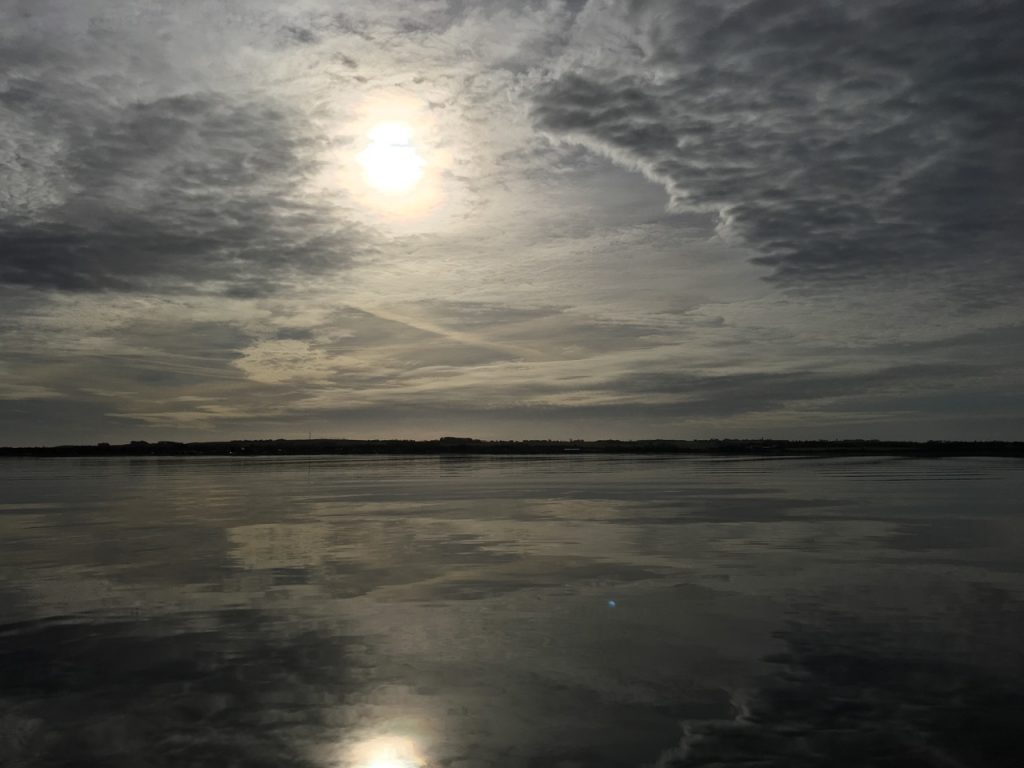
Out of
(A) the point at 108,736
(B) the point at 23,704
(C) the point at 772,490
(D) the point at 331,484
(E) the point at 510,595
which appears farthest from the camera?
(D) the point at 331,484

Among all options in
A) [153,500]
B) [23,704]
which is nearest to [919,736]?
[23,704]

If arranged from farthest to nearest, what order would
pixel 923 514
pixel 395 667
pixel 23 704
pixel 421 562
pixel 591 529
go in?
pixel 923 514, pixel 591 529, pixel 421 562, pixel 395 667, pixel 23 704

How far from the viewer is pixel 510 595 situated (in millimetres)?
15289

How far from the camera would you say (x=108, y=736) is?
27.7ft

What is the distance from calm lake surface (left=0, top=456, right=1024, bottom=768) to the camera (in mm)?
8203

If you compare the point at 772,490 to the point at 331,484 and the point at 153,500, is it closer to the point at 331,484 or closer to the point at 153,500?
the point at 331,484

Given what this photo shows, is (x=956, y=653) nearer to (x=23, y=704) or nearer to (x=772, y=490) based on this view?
(x=23, y=704)

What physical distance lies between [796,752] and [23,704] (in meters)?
8.54

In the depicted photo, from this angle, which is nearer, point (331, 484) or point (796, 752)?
point (796, 752)

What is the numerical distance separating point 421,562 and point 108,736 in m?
10.9

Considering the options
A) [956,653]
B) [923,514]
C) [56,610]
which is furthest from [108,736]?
[923,514]

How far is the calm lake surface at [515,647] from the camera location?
8203 mm

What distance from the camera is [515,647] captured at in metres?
11.7

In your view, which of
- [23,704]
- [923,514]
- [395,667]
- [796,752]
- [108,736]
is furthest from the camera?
[923,514]
